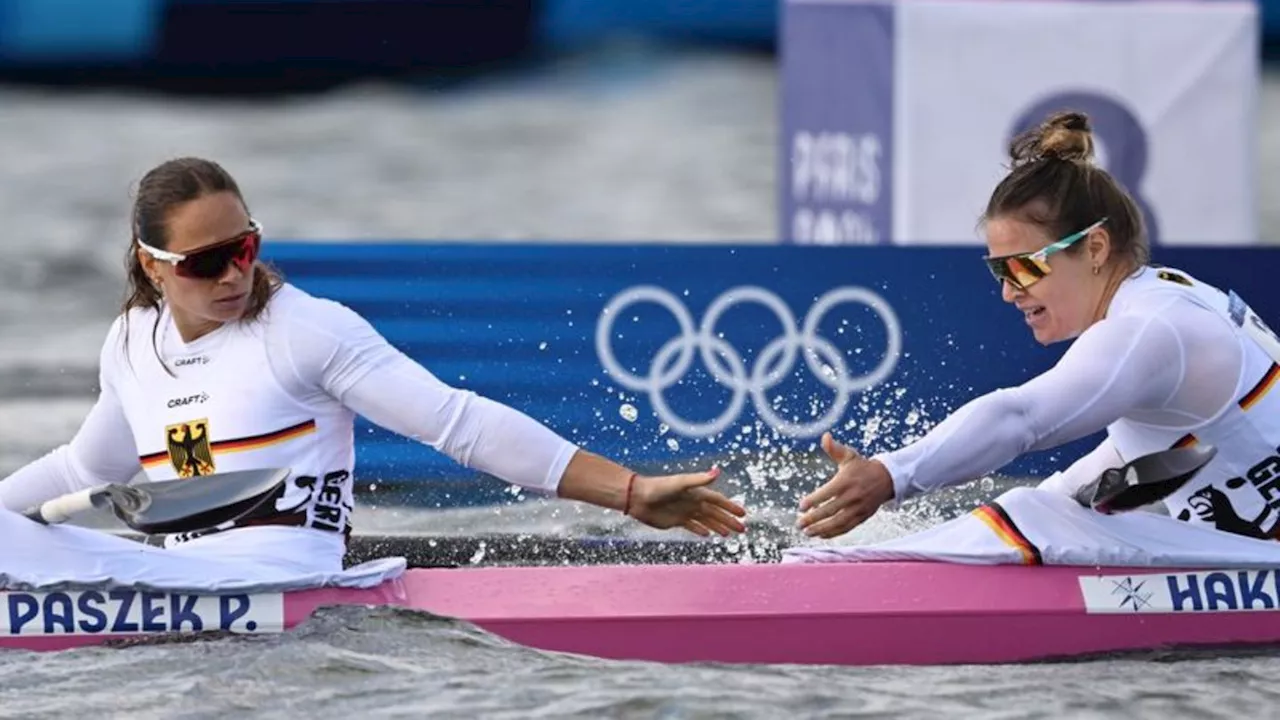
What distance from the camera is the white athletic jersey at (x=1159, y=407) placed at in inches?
211

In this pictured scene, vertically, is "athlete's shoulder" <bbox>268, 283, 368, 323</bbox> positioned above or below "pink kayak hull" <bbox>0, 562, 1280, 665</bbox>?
above

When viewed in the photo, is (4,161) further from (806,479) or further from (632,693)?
(632,693)

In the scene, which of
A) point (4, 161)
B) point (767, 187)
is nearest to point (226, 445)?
point (767, 187)

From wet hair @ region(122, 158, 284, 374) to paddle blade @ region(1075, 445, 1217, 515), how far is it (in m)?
1.94

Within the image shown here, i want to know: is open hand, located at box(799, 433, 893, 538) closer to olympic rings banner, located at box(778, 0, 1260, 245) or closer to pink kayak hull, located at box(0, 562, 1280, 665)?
pink kayak hull, located at box(0, 562, 1280, 665)

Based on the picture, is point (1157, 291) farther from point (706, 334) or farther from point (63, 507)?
point (706, 334)

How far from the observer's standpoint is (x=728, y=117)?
2509cm

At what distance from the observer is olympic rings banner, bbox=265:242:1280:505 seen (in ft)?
26.8

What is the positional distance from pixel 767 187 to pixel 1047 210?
677 inches

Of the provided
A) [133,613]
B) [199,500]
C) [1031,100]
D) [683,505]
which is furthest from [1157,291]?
[1031,100]

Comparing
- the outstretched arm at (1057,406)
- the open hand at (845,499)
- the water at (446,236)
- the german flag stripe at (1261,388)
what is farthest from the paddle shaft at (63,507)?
the german flag stripe at (1261,388)

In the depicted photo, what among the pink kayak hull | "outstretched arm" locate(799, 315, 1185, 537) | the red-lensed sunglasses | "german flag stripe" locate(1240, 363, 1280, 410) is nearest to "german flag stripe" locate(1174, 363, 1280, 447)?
"german flag stripe" locate(1240, 363, 1280, 410)

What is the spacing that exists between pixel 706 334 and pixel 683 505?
2944mm

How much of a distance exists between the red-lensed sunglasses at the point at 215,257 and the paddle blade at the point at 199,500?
1.47 ft
